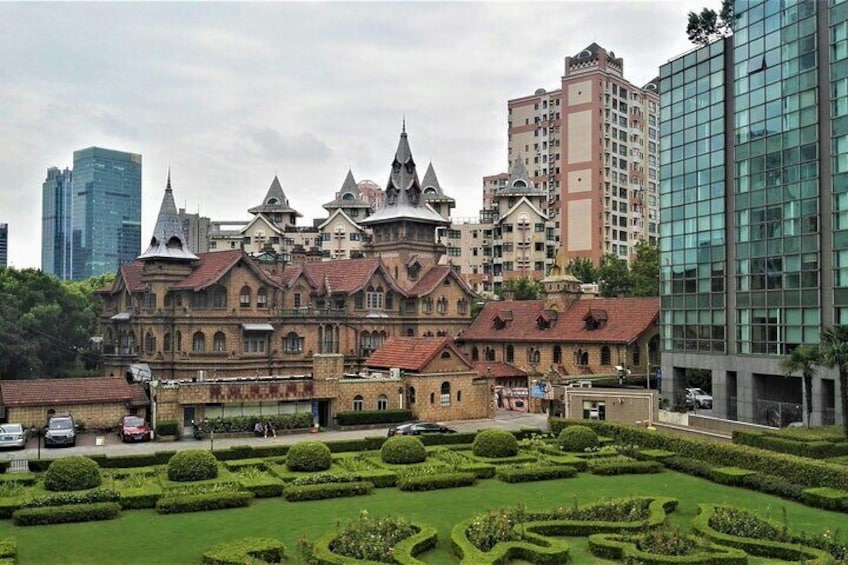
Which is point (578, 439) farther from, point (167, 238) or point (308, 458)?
point (167, 238)

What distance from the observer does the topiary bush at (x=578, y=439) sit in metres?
46.1

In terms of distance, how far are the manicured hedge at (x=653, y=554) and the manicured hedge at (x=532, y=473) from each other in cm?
1131

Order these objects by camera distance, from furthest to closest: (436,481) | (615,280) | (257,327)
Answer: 1. (615,280)
2. (257,327)
3. (436,481)

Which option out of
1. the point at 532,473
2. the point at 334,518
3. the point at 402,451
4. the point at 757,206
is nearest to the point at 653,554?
the point at 334,518

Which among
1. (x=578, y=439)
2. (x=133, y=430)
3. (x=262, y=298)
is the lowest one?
(x=133, y=430)

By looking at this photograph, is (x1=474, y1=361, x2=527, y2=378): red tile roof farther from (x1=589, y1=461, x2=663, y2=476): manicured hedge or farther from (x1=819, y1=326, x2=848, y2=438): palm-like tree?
(x1=819, y1=326, x2=848, y2=438): palm-like tree

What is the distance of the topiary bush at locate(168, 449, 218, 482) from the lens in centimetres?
3806

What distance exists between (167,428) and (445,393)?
64.1ft

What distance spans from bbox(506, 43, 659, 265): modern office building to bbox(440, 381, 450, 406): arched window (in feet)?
226

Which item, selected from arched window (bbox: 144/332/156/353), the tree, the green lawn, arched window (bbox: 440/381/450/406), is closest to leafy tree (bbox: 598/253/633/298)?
the tree

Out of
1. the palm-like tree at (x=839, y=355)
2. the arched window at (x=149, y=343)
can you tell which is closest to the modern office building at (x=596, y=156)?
the arched window at (x=149, y=343)

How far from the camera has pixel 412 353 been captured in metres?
63.6

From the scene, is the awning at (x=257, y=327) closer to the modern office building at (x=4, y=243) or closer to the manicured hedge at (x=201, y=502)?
the manicured hedge at (x=201, y=502)

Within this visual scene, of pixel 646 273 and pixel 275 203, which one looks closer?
pixel 646 273
